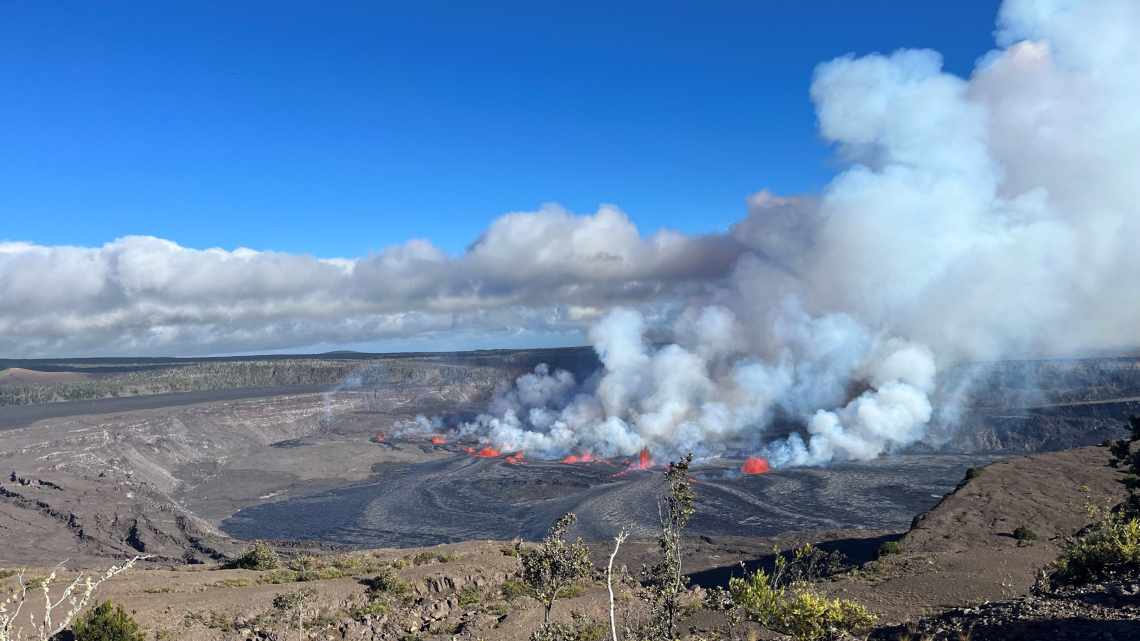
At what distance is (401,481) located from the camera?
333 feet

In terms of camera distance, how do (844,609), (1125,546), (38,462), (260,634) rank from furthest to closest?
1. (38,462)
2. (260,634)
3. (1125,546)
4. (844,609)

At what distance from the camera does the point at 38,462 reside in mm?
91500

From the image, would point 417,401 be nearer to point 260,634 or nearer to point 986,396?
point 986,396

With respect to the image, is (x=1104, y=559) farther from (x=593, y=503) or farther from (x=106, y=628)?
(x=593, y=503)

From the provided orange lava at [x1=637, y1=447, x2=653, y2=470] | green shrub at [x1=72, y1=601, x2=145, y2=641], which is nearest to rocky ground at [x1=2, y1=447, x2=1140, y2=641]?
green shrub at [x1=72, y1=601, x2=145, y2=641]

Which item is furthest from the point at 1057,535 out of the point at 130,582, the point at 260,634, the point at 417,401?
the point at 417,401

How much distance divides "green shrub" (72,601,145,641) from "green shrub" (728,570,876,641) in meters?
20.5

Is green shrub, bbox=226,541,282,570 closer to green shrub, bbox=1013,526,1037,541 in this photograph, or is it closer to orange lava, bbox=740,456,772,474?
green shrub, bbox=1013,526,1037,541

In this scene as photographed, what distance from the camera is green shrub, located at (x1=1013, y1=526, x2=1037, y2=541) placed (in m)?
40.1

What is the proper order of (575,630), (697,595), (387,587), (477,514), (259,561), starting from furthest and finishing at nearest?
1. (477,514)
2. (259,561)
3. (697,595)
4. (387,587)
5. (575,630)

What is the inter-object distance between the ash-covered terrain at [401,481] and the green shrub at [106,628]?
43948mm

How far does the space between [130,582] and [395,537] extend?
38676mm

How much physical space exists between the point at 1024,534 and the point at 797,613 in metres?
34.8

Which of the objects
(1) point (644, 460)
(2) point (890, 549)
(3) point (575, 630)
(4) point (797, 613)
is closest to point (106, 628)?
(3) point (575, 630)
